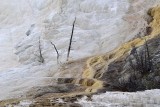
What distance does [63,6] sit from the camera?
902 inches

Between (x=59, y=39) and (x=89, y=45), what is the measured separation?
1.63 meters

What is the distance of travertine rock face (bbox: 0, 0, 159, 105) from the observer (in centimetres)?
1838

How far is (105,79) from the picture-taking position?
12.1 m

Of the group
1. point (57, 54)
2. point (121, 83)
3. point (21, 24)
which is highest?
point (21, 24)

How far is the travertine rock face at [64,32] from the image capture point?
18.4m

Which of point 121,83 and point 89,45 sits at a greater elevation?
point 89,45

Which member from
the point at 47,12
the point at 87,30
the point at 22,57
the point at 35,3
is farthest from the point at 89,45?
the point at 35,3

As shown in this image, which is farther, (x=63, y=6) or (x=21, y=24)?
(x=21, y=24)

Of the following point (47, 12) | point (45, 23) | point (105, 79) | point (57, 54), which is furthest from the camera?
point (47, 12)

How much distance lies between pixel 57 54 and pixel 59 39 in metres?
1.87

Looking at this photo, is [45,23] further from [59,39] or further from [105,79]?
[105,79]

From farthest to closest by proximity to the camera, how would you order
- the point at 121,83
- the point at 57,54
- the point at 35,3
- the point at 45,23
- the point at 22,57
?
1. the point at 35,3
2. the point at 45,23
3. the point at 22,57
4. the point at 57,54
5. the point at 121,83

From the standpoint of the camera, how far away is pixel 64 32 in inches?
827

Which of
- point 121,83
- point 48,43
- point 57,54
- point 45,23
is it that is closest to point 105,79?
point 121,83
